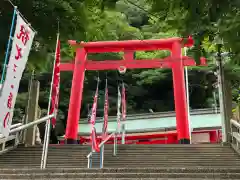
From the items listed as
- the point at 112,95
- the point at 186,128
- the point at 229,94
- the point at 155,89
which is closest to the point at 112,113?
the point at 112,95

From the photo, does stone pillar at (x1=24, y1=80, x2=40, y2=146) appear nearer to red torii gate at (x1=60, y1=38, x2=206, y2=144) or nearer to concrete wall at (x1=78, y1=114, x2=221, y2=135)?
red torii gate at (x1=60, y1=38, x2=206, y2=144)

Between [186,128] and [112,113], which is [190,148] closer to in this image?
[186,128]

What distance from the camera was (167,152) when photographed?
26.5 ft

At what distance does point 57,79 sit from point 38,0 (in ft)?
6.77

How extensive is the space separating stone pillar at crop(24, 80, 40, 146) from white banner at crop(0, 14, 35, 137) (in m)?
5.49

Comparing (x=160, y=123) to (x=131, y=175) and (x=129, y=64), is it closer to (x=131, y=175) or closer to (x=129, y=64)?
(x=129, y=64)

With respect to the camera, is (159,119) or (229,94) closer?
(229,94)

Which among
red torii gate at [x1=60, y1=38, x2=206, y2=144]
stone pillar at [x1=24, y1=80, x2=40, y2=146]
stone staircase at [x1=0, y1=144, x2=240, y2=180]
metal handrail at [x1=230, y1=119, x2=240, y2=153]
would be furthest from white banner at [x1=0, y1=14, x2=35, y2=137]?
red torii gate at [x1=60, y1=38, x2=206, y2=144]

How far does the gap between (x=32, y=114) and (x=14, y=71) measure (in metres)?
5.93

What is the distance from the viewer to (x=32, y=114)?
9805 mm

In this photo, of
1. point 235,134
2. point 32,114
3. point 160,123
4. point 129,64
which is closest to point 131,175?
point 235,134

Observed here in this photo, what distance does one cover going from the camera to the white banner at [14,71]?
12.5 ft

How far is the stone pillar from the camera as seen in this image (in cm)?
944

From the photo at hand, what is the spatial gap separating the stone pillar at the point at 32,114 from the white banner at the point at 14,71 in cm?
549
